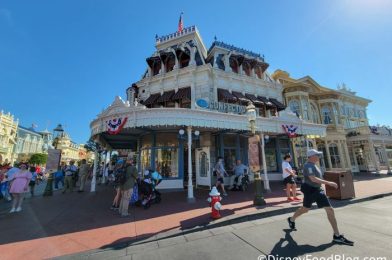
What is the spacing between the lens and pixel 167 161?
37.3ft

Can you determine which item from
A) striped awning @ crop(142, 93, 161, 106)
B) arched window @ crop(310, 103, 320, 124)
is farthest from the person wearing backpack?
arched window @ crop(310, 103, 320, 124)

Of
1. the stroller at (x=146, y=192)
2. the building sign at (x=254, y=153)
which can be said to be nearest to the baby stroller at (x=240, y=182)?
the building sign at (x=254, y=153)

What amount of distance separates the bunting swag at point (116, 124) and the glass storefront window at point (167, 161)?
324 centimetres

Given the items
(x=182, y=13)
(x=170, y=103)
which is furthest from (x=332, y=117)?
(x=182, y=13)

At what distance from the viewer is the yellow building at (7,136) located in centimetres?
3675

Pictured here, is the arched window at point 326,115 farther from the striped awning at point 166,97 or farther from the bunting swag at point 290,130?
the striped awning at point 166,97

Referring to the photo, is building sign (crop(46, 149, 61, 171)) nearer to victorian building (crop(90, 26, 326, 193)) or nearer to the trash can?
victorian building (crop(90, 26, 326, 193))

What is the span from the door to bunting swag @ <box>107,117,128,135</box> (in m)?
4.82

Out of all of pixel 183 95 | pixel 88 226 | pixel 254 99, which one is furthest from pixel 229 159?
pixel 88 226

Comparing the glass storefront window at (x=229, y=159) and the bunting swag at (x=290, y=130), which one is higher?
the bunting swag at (x=290, y=130)

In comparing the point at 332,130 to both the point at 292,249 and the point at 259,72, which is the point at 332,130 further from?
the point at 292,249

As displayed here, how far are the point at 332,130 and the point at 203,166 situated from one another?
1604 cm

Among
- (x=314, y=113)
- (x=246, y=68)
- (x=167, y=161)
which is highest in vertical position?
(x=246, y=68)

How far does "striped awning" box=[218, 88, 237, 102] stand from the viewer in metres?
13.3
